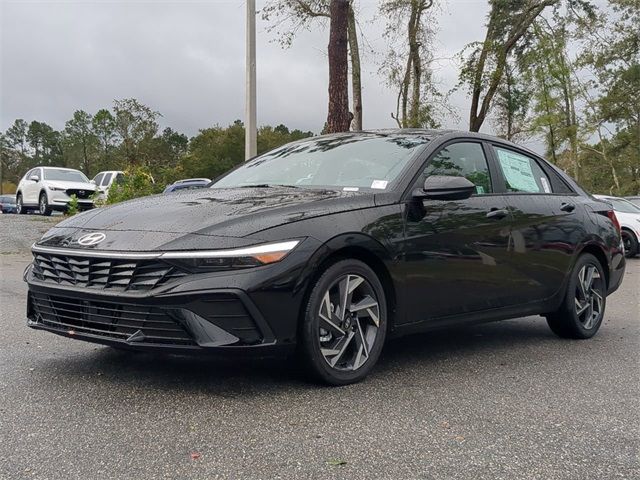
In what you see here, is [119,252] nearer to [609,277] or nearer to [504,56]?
[609,277]

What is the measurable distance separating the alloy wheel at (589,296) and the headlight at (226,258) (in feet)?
10.9

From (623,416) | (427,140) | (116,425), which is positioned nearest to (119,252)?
(116,425)

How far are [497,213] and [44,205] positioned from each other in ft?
65.0

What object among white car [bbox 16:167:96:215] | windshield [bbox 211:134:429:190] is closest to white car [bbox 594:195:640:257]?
windshield [bbox 211:134:429:190]

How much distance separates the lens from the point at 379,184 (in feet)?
14.6

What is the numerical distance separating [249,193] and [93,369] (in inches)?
→ 56.0

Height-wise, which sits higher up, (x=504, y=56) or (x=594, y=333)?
(x=504, y=56)

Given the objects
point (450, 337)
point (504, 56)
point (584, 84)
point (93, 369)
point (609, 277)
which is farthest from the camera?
point (584, 84)

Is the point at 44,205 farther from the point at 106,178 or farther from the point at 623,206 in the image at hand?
the point at 623,206

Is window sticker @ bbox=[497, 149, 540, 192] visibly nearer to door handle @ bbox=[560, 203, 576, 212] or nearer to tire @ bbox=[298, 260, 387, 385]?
door handle @ bbox=[560, 203, 576, 212]

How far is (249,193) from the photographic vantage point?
4414mm

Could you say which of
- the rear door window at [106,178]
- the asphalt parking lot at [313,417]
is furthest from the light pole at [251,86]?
the rear door window at [106,178]

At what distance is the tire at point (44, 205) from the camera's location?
72.0ft

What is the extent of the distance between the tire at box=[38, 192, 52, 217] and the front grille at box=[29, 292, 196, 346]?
64.0 feet
